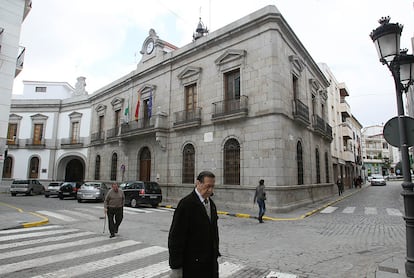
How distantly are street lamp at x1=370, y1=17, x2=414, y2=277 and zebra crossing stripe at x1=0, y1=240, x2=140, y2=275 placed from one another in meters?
5.95

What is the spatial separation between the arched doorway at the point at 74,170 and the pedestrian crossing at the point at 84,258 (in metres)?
26.5

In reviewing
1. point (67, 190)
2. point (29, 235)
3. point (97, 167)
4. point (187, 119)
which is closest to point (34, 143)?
point (97, 167)

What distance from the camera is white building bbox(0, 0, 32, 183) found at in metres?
14.9

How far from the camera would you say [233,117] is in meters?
15.1

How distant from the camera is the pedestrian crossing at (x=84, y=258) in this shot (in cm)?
477

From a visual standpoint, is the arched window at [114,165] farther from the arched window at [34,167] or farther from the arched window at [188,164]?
the arched window at [34,167]

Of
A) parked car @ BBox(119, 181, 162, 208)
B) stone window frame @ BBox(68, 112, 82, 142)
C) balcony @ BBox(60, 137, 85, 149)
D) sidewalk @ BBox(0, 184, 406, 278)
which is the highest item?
stone window frame @ BBox(68, 112, 82, 142)

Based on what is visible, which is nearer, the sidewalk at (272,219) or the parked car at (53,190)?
the sidewalk at (272,219)

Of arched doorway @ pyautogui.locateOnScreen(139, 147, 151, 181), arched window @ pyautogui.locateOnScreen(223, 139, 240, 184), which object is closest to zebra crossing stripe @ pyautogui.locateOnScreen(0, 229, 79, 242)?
arched window @ pyautogui.locateOnScreen(223, 139, 240, 184)

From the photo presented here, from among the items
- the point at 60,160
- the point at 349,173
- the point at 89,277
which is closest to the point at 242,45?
the point at 89,277

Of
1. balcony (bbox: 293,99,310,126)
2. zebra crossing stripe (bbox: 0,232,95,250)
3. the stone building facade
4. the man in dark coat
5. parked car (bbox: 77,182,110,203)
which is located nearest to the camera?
the man in dark coat

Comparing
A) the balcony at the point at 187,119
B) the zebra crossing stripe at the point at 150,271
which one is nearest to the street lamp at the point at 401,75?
the zebra crossing stripe at the point at 150,271

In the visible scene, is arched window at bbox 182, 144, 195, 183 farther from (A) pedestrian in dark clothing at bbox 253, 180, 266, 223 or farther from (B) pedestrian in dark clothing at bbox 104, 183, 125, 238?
(B) pedestrian in dark clothing at bbox 104, 183, 125, 238

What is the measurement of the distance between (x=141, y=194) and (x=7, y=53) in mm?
11072
